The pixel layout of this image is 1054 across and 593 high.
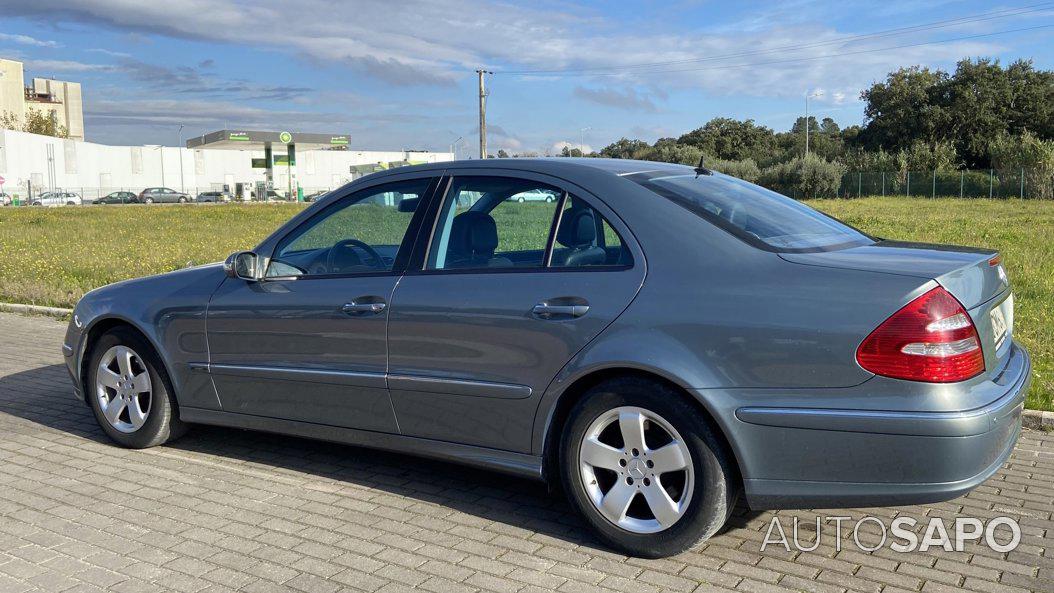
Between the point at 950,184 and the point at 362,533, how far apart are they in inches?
2024

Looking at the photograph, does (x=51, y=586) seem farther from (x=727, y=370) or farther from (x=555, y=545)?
→ (x=727, y=370)

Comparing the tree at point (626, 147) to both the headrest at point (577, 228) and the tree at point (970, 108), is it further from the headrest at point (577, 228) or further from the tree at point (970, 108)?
the headrest at point (577, 228)

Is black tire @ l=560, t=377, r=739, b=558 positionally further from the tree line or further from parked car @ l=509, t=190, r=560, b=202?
the tree line

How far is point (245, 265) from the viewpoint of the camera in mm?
4996

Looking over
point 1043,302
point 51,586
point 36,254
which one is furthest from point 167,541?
point 36,254

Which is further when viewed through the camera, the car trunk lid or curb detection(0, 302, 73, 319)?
curb detection(0, 302, 73, 319)

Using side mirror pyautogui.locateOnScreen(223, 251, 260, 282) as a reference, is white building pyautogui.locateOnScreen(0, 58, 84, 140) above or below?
above

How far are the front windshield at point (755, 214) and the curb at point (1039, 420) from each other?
7.17ft

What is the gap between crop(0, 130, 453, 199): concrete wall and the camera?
68.5 metres

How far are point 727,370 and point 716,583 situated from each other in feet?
2.72

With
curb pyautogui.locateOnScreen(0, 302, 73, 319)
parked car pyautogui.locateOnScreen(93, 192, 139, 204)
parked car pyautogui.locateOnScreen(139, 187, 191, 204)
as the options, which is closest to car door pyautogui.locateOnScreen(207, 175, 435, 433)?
curb pyautogui.locateOnScreen(0, 302, 73, 319)

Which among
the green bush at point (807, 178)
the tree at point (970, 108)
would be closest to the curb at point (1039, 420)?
the green bush at point (807, 178)

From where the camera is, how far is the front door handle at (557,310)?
3.91 metres

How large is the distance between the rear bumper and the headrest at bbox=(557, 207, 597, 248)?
3.40 feet
